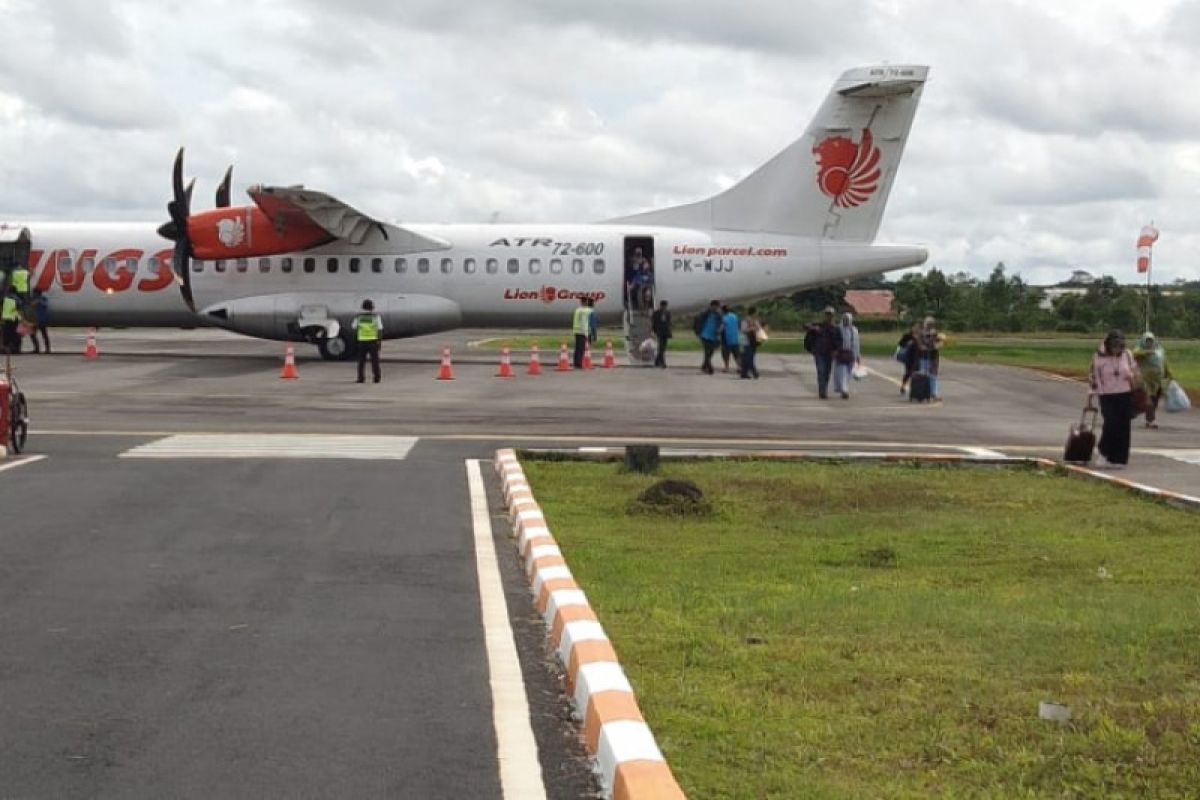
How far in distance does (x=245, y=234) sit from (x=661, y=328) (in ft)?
31.8

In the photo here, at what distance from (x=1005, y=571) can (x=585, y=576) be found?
8.51 feet

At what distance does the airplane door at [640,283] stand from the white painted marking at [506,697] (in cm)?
2634

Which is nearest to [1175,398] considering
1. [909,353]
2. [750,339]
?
[909,353]

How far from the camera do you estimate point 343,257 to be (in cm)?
3641

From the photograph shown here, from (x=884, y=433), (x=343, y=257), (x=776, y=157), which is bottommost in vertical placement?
(x=884, y=433)

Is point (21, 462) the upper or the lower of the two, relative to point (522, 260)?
lower

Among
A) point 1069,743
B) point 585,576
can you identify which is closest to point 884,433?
point 585,576

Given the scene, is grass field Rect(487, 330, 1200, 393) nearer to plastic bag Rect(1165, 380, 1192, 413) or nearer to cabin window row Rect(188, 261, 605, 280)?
plastic bag Rect(1165, 380, 1192, 413)

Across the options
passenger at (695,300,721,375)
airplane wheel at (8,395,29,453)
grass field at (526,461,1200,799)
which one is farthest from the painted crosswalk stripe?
passenger at (695,300,721,375)

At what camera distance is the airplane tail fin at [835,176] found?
36.8 metres

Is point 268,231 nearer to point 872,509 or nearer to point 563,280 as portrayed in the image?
point 563,280

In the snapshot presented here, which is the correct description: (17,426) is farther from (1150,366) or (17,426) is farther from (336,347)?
(336,347)

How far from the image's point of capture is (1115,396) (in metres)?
16.7

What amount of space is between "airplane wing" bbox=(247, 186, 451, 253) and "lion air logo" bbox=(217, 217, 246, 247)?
0.72 meters
